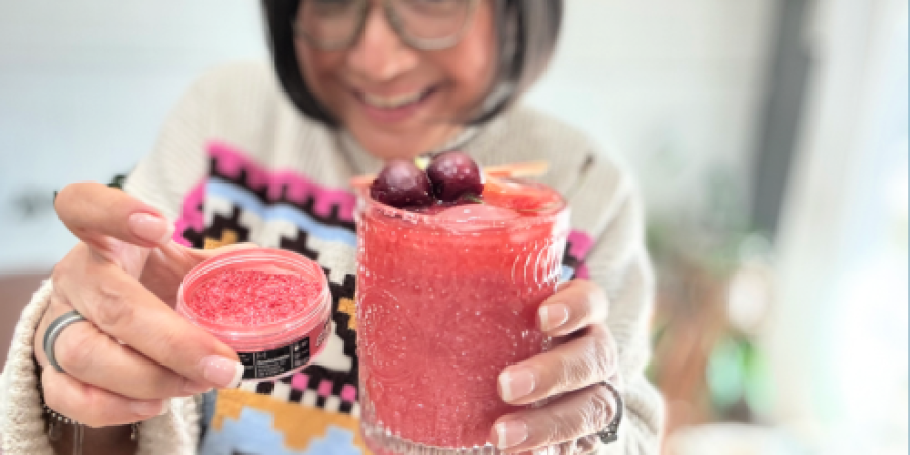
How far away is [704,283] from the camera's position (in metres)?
0.63

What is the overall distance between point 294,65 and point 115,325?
0.76 feet

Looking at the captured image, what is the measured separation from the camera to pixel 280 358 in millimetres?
394

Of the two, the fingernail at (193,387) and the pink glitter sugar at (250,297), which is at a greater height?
the pink glitter sugar at (250,297)

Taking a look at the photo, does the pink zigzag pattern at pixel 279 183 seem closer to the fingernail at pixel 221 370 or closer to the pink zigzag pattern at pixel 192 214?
the pink zigzag pattern at pixel 192 214

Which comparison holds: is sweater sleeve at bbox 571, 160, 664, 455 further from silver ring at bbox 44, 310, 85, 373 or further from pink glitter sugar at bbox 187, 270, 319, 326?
silver ring at bbox 44, 310, 85, 373

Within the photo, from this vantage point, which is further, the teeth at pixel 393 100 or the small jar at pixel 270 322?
the teeth at pixel 393 100

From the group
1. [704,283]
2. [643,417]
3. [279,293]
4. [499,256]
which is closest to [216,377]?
[279,293]

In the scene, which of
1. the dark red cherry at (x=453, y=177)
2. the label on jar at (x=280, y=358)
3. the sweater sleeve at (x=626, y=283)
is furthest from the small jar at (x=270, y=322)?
the sweater sleeve at (x=626, y=283)

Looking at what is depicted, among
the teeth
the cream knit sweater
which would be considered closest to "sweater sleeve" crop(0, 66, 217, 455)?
the cream knit sweater

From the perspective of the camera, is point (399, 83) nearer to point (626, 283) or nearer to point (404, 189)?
point (404, 189)

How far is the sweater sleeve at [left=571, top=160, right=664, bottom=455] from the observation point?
0.53 metres

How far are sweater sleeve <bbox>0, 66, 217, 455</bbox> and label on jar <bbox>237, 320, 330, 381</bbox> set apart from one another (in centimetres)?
9

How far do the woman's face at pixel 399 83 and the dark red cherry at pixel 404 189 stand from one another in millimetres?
94

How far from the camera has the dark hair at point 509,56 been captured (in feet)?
1.65
